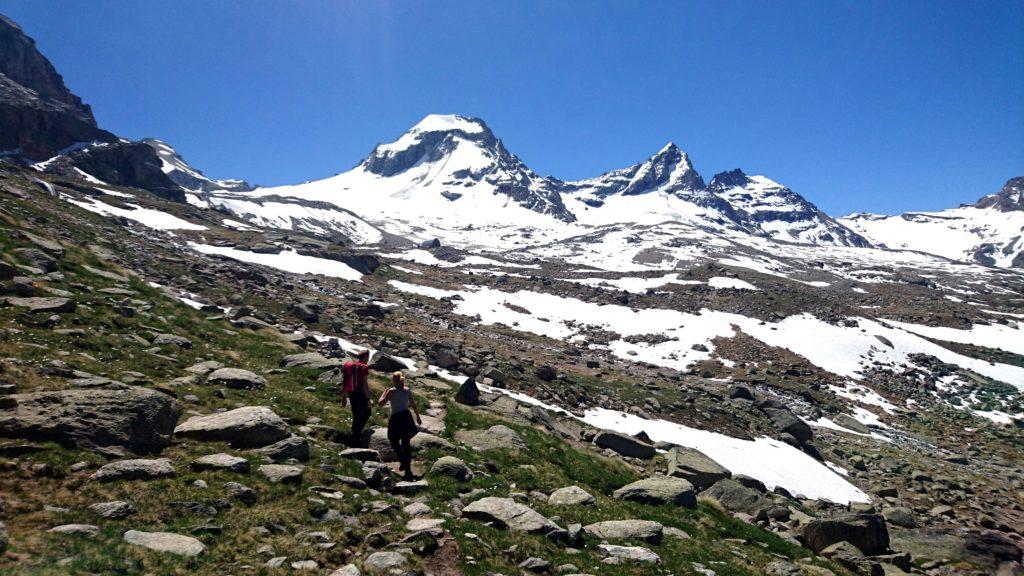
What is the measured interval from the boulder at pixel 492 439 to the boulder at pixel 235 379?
7.45 m

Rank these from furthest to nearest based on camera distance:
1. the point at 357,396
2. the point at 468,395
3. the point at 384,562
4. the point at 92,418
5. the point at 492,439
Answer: the point at 468,395, the point at 492,439, the point at 357,396, the point at 92,418, the point at 384,562

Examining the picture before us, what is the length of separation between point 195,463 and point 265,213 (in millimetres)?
211282

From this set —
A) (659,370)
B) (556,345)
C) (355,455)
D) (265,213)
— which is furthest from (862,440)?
(265,213)

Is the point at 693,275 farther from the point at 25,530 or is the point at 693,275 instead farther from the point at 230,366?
the point at 25,530

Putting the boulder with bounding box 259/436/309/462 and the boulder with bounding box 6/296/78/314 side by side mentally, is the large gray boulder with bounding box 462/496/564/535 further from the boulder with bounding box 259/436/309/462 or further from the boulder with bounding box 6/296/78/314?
the boulder with bounding box 6/296/78/314

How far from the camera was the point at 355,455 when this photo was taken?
13.4 meters

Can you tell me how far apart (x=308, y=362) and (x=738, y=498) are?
1941 cm

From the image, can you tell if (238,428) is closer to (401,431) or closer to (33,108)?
(401,431)

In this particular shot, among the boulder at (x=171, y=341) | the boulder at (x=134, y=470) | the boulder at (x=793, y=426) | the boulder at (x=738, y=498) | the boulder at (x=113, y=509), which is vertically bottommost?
the boulder at (x=738, y=498)

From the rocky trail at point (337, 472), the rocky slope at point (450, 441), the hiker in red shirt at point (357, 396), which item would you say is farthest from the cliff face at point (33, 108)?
the hiker in red shirt at point (357, 396)

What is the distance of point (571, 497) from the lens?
14.0 meters

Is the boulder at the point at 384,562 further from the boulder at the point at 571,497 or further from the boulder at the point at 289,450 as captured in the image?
the boulder at the point at 571,497

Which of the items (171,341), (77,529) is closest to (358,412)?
(77,529)

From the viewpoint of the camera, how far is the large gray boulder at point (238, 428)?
466 inches
